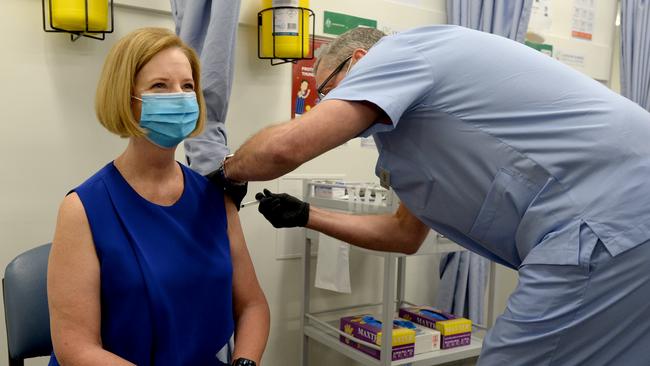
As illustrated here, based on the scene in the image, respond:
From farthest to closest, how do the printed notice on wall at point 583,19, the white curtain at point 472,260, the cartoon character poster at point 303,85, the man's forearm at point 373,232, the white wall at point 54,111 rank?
1. the printed notice on wall at point 583,19
2. the white curtain at point 472,260
3. the cartoon character poster at point 303,85
4. the white wall at point 54,111
5. the man's forearm at point 373,232

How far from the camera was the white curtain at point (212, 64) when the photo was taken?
1770 millimetres

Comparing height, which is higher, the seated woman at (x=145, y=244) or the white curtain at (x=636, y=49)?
the white curtain at (x=636, y=49)

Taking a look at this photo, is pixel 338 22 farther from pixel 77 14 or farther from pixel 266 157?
pixel 266 157

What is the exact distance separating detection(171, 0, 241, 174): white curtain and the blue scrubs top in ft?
2.38

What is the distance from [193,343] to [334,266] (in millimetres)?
1021

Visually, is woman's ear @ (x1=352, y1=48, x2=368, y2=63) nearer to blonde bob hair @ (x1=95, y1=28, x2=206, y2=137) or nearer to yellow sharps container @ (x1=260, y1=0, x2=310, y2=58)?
blonde bob hair @ (x1=95, y1=28, x2=206, y2=137)

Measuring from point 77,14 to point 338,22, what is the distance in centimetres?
113

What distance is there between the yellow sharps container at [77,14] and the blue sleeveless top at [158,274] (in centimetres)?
66

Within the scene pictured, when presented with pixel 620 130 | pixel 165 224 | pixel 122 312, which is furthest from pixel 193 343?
pixel 620 130

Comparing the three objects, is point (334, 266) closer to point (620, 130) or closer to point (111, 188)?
point (111, 188)

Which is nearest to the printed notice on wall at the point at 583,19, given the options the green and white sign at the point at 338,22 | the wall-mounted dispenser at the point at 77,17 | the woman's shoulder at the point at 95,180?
the green and white sign at the point at 338,22

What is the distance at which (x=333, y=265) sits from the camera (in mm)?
2330

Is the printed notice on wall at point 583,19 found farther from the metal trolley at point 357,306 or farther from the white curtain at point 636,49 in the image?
the metal trolley at point 357,306

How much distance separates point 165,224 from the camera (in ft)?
4.42
